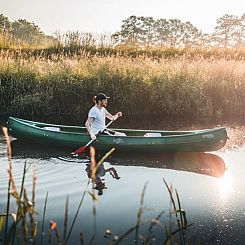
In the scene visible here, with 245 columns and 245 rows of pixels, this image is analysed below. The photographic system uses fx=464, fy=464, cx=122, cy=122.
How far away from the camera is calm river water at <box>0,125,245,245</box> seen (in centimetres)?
527

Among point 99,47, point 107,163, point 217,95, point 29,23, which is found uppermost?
point 29,23

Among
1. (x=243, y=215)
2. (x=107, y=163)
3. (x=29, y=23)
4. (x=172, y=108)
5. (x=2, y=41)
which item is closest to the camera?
(x=243, y=215)

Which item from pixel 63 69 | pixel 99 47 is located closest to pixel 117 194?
pixel 63 69

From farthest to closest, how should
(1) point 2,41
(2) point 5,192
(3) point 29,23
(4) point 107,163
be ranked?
(3) point 29,23 → (1) point 2,41 → (4) point 107,163 → (2) point 5,192

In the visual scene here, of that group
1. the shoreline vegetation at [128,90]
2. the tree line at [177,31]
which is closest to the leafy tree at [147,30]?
the tree line at [177,31]

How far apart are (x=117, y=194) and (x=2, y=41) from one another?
16.6 meters

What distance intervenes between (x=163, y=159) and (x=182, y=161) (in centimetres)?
41

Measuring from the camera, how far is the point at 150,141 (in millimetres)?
9219

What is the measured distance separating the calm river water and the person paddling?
642 millimetres

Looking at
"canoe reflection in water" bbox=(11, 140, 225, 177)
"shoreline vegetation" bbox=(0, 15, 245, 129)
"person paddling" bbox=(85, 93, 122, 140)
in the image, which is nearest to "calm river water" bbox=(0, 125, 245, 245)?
"canoe reflection in water" bbox=(11, 140, 225, 177)

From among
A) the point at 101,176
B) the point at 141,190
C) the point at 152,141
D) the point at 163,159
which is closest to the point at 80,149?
the point at 152,141

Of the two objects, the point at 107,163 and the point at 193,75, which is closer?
the point at 107,163

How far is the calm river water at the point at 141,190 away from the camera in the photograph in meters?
5.27

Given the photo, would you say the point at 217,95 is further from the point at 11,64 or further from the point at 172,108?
the point at 11,64
